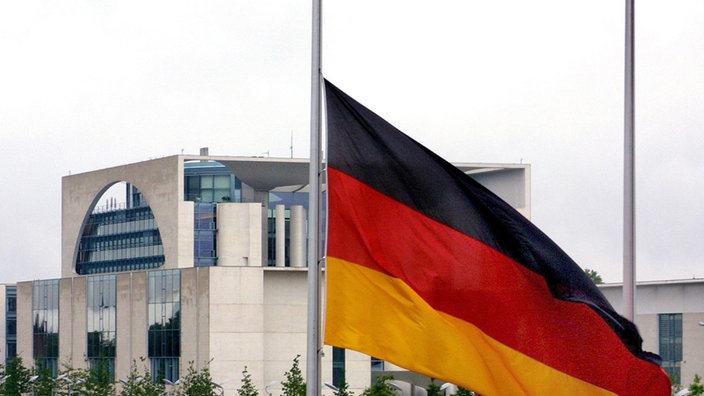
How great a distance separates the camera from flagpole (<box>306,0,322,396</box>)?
503 inches

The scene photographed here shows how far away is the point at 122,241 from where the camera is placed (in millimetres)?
103688

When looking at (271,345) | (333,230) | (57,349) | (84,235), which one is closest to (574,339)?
(333,230)

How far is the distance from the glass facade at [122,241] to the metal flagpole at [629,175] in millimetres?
81403

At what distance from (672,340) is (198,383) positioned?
24.0m

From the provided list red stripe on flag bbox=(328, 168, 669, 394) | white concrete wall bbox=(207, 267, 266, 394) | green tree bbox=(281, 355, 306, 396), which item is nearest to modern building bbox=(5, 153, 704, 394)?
white concrete wall bbox=(207, 267, 266, 394)

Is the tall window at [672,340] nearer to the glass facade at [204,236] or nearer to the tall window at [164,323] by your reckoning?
the tall window at [164,323]

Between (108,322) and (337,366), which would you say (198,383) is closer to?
(337,366)

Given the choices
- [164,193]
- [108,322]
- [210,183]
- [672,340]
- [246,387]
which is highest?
[210,183]

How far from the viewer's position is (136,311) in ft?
295

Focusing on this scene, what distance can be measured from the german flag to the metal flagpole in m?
3.31

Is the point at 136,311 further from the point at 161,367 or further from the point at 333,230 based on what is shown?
the point at 333,230

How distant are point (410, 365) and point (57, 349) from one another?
87.7 metres

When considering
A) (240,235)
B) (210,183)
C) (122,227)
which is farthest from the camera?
(122,227)

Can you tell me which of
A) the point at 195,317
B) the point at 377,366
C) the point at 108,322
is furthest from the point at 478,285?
the point at 108,322
